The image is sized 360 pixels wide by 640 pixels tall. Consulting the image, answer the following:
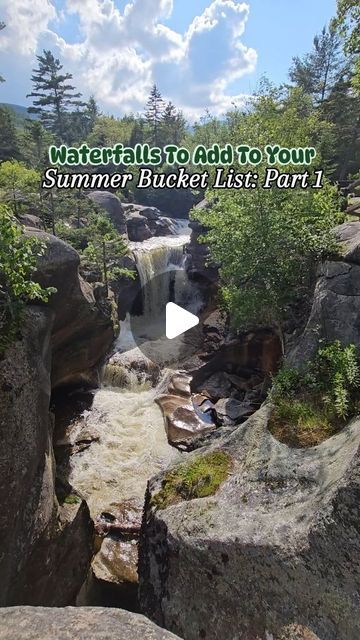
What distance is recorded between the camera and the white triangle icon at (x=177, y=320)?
30656mm

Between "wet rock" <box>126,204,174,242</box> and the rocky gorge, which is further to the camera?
"wet rock" <box>126,204,174,242</box>

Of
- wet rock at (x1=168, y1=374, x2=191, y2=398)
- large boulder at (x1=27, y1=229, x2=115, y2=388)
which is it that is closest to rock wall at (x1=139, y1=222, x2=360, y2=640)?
large boulder at (x1=27, y1=229, x2=115, y2=388)

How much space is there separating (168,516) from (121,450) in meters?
9.23

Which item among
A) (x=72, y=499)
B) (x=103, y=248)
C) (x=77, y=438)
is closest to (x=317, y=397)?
(x=72, y=499)

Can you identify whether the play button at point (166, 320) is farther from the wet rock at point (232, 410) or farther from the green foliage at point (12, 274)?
the green foliage at point (12, 274)

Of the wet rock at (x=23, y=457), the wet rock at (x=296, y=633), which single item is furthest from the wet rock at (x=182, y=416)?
the wet rock at (x=296, y=633)

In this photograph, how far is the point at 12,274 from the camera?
732 cm

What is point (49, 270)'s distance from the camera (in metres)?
12.4

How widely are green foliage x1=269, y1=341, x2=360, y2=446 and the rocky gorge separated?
1.41 feet

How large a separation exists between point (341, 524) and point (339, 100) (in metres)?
43.5

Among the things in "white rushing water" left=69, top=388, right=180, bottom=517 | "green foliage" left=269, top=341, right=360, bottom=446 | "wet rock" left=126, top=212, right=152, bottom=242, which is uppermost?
"wet rock" left=126, top=212, right=152, bottom=242

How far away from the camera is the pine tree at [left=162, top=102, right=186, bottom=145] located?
254 ft

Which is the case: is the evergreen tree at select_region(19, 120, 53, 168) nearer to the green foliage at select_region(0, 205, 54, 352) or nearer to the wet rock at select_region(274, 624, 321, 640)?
the green foliage at select_region(0, 205, 54, 352)

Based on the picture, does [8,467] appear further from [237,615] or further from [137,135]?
[137,135]
